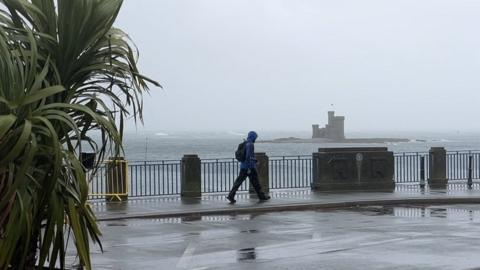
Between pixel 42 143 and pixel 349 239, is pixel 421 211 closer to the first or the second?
pixel 349 239

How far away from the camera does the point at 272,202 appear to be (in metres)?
17.7

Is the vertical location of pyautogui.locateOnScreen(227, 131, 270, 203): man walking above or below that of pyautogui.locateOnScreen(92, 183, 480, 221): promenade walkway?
above

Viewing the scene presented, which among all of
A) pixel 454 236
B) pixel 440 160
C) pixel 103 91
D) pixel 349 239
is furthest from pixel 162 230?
pixel 440 160

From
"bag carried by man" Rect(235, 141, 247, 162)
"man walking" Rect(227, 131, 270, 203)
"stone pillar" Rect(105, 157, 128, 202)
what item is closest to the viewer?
"man walking" Rect(227, 131, 270, 203)

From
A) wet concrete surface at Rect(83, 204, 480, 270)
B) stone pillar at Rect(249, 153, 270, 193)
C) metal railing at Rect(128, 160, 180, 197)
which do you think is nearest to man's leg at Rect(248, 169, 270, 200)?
stone pillar at Rect(249, 153, 270, 193)

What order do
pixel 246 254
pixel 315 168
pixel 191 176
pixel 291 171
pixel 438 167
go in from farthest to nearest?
pixel 291 171
pixel 438 167
pixel 315 168
pixel 191 176
pixel 246 254

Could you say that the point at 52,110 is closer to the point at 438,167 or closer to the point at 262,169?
the point at 262,169

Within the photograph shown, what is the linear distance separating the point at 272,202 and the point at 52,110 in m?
13.8

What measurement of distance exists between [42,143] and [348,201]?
46.4ft

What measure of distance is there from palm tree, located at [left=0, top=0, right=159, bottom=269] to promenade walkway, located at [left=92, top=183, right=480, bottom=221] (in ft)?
34.3

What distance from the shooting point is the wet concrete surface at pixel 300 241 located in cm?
921

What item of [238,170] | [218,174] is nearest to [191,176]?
[238,170]

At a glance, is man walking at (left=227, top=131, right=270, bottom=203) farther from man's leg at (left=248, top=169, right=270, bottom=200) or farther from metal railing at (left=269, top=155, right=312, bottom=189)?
metal railing at (left=269, top=155, right=312, bottom=189)

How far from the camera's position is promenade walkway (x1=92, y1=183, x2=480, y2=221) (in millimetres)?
16016
